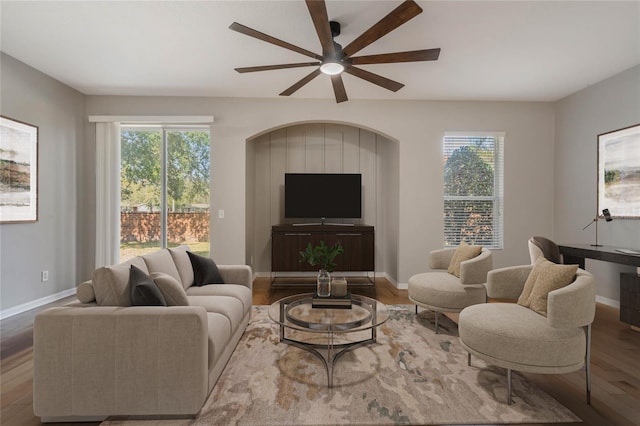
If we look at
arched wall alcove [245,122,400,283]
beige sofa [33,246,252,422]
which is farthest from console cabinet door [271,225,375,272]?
beige sofa [33,246,252,422]

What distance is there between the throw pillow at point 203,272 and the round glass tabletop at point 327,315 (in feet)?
2.58

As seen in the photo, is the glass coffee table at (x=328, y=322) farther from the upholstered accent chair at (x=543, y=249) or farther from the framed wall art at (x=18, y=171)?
the framed wall art at (x=18, y=171)

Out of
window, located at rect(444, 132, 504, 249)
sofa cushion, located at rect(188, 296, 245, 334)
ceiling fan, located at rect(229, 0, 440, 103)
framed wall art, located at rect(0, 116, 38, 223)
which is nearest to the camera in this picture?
ceiling fan, located at rect(229, 0, 440, 103)

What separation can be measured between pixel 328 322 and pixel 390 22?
207 cm

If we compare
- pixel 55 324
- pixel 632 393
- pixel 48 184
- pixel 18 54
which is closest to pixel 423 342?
pixel 632 393

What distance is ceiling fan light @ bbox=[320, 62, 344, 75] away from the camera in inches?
104

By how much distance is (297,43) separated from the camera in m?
3.18

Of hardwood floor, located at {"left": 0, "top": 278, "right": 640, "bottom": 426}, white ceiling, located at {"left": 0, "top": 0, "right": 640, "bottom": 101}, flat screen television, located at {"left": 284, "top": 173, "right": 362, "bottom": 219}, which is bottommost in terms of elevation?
hardwood floor, located at {"left": 0, "top": 278, "right": 640, "bottom": 426}

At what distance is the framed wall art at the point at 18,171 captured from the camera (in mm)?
3424

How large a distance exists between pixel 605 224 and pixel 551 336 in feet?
10.1

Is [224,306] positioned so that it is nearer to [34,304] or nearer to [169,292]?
[169,292]

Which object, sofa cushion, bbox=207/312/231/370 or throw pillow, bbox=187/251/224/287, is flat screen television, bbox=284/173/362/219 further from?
sofa cushion, bbox=207/312/231/370

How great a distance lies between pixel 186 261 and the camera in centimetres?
308

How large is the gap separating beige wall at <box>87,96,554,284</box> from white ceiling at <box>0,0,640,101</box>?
0.34 m
